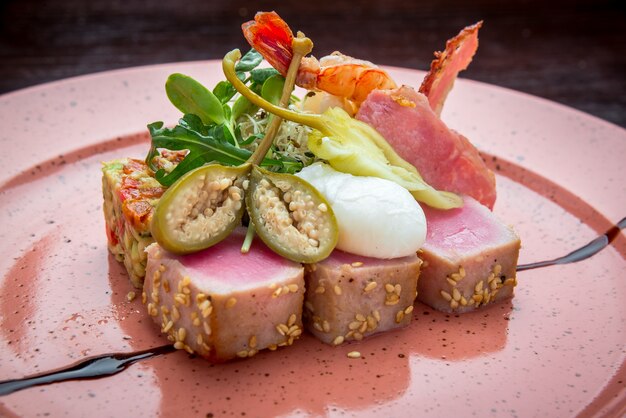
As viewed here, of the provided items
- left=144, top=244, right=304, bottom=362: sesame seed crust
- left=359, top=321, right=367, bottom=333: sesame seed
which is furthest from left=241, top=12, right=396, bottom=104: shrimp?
left=359, top=321, right=367, bottom=333: sesame seed

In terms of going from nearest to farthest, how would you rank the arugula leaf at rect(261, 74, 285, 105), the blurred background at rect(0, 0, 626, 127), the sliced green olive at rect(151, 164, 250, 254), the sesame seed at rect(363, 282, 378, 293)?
the sliced green olive at rect(151, 164, 250, 254)
the sesame seed at rect(363, 282, 378, 293)
the arugula leaf at rect(261, 74, 285, 105)
the blurred background at rect(0, 0, 626, 127)

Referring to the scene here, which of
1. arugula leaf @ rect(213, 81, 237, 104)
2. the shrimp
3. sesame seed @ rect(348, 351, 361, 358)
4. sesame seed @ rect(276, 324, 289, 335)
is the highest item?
the shrimp

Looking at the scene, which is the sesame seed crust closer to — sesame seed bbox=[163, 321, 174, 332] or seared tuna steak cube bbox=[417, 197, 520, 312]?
sesame seed bbox=[163, 321, 174, 332]

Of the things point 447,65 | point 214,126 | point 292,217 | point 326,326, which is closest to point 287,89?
point 214,126

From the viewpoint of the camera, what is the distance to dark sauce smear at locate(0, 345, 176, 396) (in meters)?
2.41

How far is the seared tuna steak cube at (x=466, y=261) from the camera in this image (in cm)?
282

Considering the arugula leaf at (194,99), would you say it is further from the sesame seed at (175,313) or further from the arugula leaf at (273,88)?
the sesame seed at (175,313)

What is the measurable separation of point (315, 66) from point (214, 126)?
0.43 metres

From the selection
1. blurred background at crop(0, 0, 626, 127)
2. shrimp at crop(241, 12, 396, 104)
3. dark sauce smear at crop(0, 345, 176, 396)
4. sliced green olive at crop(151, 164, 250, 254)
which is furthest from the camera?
blurred background at crop(0, 0, 626, 127)

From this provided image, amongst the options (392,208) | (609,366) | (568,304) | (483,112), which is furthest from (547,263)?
(483,112)

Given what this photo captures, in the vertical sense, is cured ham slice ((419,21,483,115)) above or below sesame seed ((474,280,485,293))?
above

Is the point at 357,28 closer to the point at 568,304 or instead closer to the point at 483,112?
the point at 483,112

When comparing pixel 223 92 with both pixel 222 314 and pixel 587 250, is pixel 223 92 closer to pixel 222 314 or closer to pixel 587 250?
pixel 222 314

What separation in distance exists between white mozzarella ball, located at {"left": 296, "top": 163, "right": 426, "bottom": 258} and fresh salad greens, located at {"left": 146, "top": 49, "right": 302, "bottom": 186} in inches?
12.3
